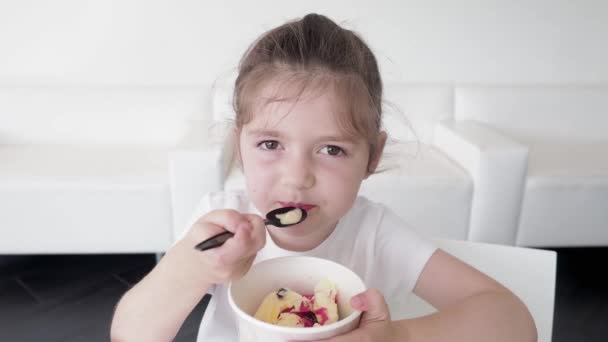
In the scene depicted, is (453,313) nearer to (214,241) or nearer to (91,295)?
(214,241)

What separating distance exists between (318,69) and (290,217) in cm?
23

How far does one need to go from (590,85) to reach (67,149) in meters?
2.75

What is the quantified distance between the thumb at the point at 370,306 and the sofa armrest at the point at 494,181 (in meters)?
1.55

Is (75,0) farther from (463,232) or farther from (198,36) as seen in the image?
(463,232)

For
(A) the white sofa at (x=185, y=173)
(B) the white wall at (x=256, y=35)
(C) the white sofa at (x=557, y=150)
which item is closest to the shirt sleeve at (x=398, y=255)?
(A) the white sofa at (x=185, y=173)

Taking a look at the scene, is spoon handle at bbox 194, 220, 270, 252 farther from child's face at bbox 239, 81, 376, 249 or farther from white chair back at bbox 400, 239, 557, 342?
white chair back at bbox 400, 239, 557, 342

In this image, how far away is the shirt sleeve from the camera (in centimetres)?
79

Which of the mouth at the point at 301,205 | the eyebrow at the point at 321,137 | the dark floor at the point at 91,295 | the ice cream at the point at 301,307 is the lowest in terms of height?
the dark floor at the point at 91,295

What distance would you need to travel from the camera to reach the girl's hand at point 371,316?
0.45m

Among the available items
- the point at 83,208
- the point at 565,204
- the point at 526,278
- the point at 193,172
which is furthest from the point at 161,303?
the point at 565,204

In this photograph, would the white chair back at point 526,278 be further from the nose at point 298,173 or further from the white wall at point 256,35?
the white wall at point 256,35

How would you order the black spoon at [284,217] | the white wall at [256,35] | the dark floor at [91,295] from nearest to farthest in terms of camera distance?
the black spoon at [284,217]
the dark floor at [91,295]
the white wall at [256,35]

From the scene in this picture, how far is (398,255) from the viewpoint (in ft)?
2.68

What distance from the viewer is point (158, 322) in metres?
0.62
